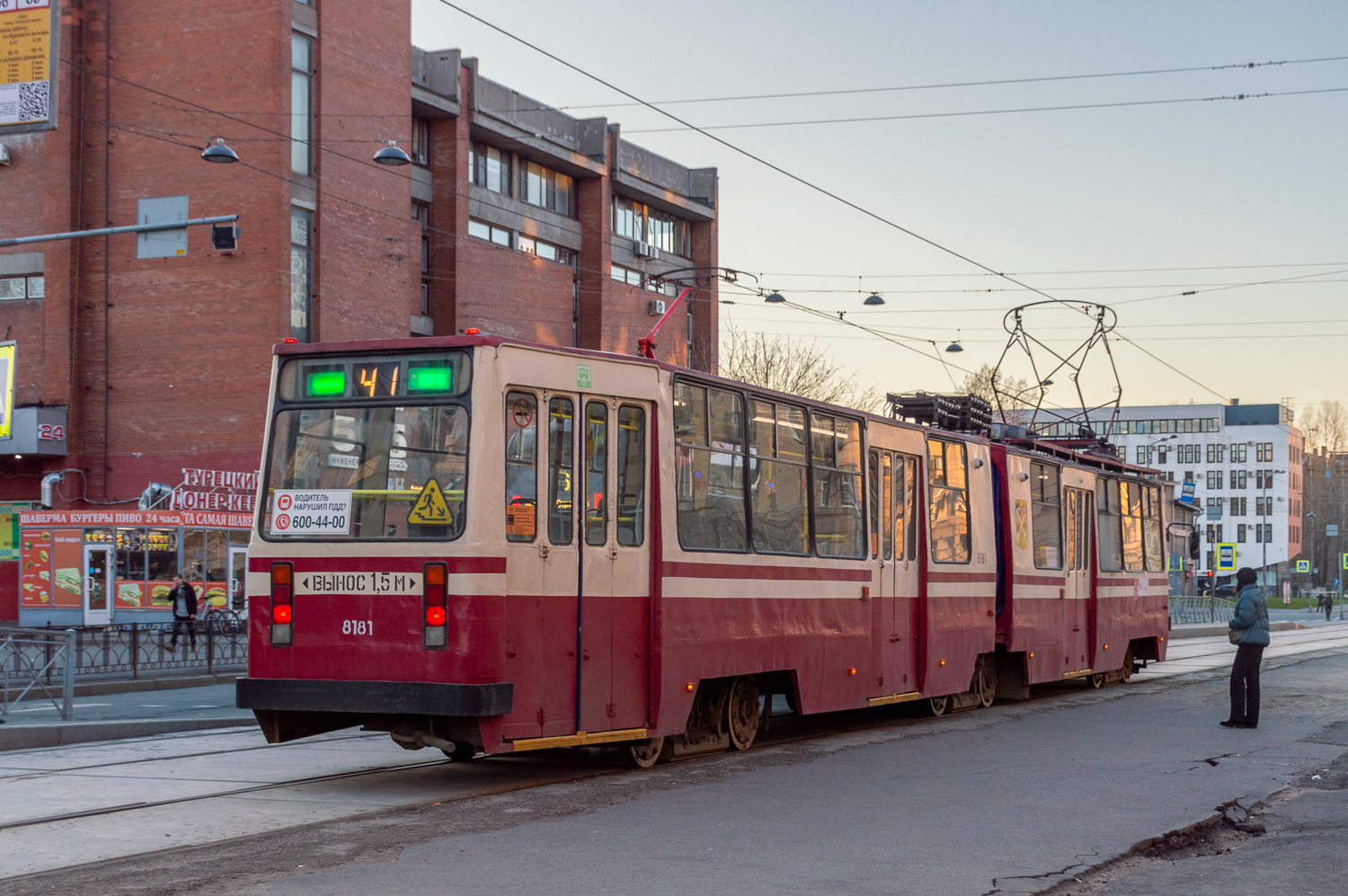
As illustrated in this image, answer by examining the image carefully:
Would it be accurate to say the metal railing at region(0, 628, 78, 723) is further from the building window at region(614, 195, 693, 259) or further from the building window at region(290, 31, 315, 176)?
the building window at region(614, 195, 693, 259)

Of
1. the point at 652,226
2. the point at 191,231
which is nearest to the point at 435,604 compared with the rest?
the point at 191,231

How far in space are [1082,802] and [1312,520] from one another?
147 meters

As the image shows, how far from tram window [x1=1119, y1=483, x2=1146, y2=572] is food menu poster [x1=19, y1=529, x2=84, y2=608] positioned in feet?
84.8

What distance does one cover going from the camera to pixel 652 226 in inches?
2318

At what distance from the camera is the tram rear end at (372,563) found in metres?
9.70

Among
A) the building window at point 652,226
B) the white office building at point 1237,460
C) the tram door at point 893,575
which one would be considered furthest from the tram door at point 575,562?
the white office building at point 1237,460

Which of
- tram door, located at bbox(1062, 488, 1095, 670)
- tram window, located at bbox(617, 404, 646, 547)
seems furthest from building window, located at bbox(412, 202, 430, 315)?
tram window, located at bbox(617, 404, 646, 547)

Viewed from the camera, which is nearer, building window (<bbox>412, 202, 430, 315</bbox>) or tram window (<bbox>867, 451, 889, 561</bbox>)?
tram window (<bbox>867, 451, 889, 561</bbox>)

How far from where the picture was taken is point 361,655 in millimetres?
9867

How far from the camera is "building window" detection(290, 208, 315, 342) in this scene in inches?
1544

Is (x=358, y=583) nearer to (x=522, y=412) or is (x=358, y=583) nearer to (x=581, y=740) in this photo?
(x=522, y=412)

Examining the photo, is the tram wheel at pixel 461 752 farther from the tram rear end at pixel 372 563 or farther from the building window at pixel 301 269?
the building window at pixel 301 269

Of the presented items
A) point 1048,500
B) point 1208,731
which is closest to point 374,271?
point 1048,500

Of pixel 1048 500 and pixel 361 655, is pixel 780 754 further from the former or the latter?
pixel 1048 500
